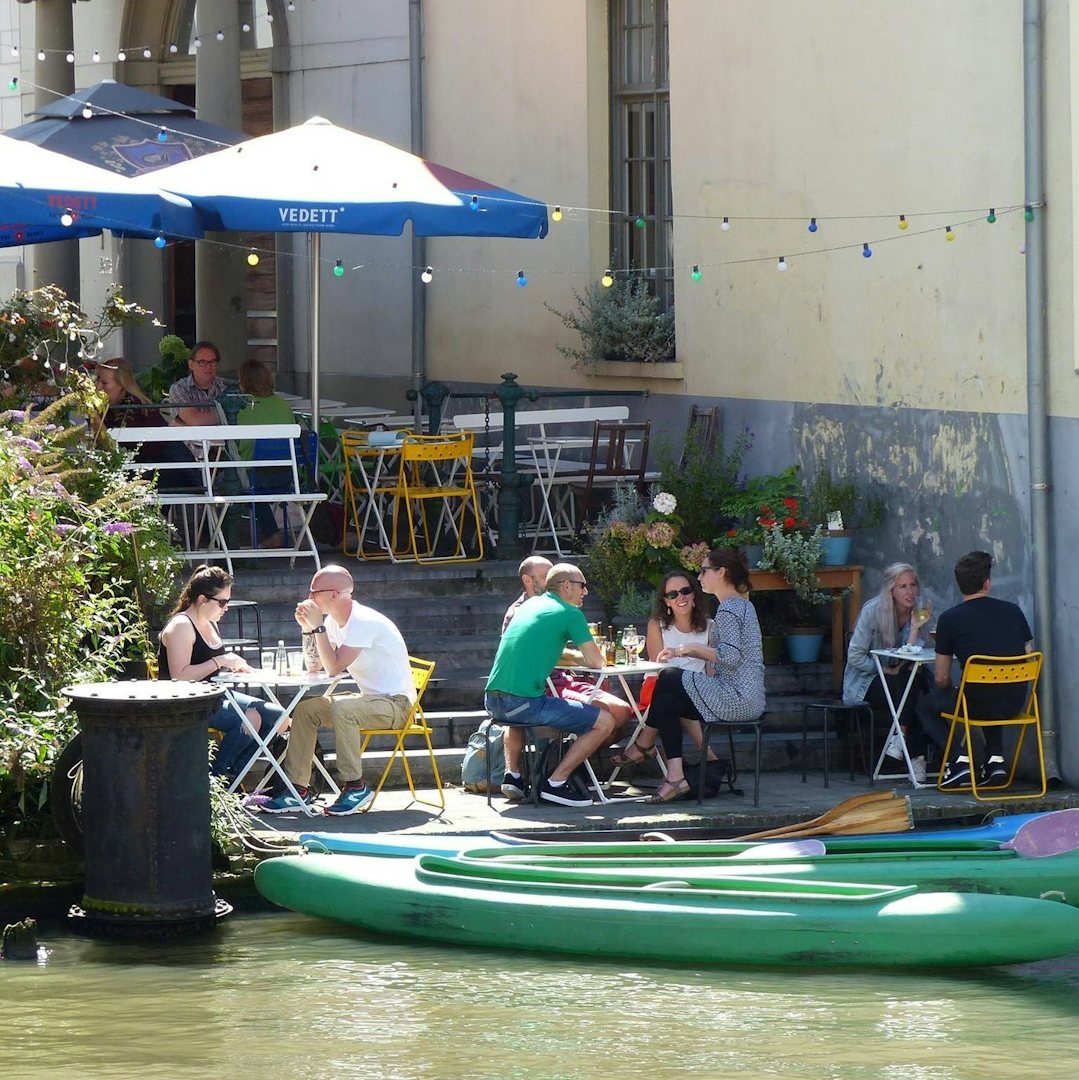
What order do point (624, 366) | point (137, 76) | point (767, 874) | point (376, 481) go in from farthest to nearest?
point (137, 76) < point (624, 366) < point (376, 481) < point (767, 874)

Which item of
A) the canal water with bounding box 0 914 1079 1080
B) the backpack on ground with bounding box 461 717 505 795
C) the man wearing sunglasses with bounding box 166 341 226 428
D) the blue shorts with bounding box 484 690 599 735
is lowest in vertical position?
the canal water with bounding box 0 914 1079 1080

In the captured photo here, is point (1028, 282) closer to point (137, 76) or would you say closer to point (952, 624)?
point (952, 624)

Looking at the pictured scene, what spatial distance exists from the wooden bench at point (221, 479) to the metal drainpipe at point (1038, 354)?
162 inches

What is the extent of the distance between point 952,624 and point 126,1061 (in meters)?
5.21

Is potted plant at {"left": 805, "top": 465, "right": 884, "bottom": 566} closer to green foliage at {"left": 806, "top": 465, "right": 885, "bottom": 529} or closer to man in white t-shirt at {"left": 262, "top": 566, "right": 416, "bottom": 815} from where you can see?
green foliage at {"left": 806, "top": 465, "right": 885, "bottom": 529}

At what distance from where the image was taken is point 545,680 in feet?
34.5

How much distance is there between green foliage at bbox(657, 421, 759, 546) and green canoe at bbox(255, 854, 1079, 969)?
456cm

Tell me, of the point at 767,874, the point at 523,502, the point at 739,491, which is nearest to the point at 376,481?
the point at 523,502

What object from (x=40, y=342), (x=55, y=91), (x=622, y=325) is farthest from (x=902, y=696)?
(x=55, y=91)

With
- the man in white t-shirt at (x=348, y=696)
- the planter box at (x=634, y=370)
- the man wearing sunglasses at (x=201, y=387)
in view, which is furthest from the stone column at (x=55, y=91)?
the man in white t-shirt at (x=348, y=696)

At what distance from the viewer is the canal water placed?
711 cm

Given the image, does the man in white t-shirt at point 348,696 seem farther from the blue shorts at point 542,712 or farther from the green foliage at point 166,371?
the green foliage at point 166,371

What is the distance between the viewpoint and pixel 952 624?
1076cm

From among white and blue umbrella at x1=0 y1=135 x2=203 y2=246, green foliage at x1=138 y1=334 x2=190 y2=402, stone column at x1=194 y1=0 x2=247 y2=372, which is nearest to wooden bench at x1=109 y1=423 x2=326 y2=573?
white and blue umbrella at x1=0 y1=135 x2=203 y2=246
